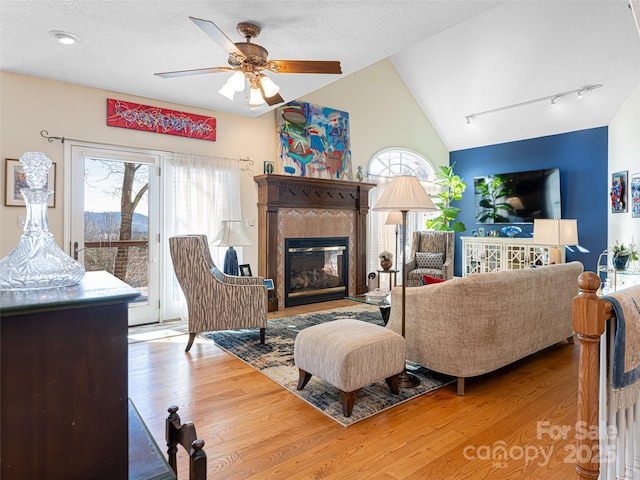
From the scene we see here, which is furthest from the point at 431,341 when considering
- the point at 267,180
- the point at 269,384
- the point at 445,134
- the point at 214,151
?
the point at 445,134

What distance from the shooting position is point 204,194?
4.94 meters

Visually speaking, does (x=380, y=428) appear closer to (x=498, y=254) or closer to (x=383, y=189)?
(x=383, y=189)

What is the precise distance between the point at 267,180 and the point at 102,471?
474cm

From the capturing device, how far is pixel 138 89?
4.28 m

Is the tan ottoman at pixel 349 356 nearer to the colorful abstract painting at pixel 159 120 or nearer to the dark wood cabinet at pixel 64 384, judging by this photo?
the dark wood cabinet at pixel 64 384

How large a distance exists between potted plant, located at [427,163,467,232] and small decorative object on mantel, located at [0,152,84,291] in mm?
7004

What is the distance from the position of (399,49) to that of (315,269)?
3.40m

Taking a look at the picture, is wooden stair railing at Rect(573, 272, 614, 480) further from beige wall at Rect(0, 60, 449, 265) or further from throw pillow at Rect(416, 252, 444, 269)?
throw pillow at Rect(416, 252, 444, 269)

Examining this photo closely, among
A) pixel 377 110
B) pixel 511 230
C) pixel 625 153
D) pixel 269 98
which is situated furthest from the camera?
pixel 511 230

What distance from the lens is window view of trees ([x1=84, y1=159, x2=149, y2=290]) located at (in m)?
4.33

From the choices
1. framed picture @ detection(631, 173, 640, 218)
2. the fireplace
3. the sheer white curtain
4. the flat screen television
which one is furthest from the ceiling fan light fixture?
the flat screen television

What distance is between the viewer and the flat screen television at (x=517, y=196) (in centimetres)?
662

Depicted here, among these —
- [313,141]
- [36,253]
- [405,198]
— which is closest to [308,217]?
[313,141]

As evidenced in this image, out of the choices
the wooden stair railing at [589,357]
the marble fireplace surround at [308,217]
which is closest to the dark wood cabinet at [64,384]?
the wooden stair railing at [589,357]
